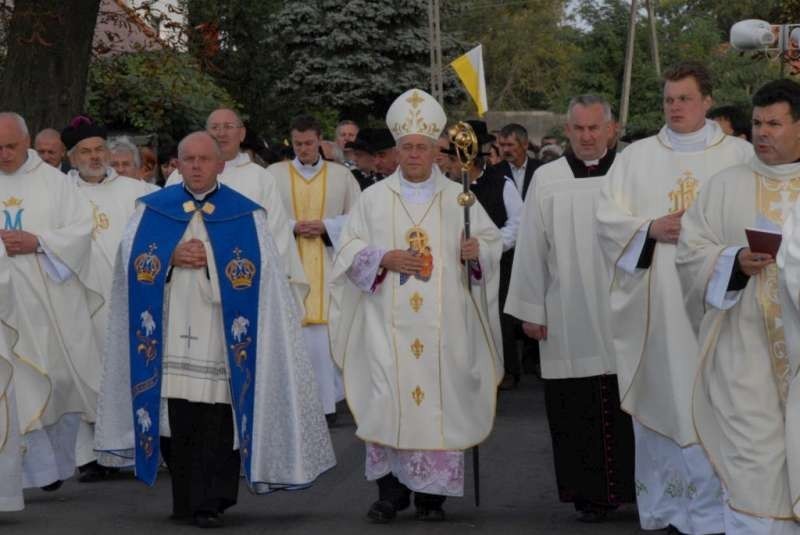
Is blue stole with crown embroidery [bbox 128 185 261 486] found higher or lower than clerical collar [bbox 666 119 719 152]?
lower

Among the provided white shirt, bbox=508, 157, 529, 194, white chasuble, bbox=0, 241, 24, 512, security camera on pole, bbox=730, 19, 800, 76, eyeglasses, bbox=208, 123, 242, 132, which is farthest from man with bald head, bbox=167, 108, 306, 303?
white shirt, bbox=508, 157, 529, 194

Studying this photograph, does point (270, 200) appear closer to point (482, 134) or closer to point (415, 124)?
point (415, 124)

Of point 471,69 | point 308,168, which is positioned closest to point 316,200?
point 308,168

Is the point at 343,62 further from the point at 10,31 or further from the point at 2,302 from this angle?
the point at 2,302

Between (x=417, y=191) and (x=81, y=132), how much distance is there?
3.06 m

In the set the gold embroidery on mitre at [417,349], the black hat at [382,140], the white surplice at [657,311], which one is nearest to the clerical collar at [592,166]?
the white surplice at [657,311]

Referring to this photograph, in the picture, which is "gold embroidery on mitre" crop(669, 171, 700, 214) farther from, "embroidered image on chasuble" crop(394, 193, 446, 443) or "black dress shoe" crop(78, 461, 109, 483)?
"black dress shoe" crop(78, 461, 109, 483)

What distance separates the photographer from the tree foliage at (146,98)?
22875mm

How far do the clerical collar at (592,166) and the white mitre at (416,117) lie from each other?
31.1 inches

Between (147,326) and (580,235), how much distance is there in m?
2.42

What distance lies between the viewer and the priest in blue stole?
33.1 feet

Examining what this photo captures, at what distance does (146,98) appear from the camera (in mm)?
25688

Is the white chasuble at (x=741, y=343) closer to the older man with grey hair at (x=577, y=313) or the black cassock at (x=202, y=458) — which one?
the older man with grey hair at (x=577, y=313)

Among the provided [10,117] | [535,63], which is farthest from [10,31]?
[535,63]
